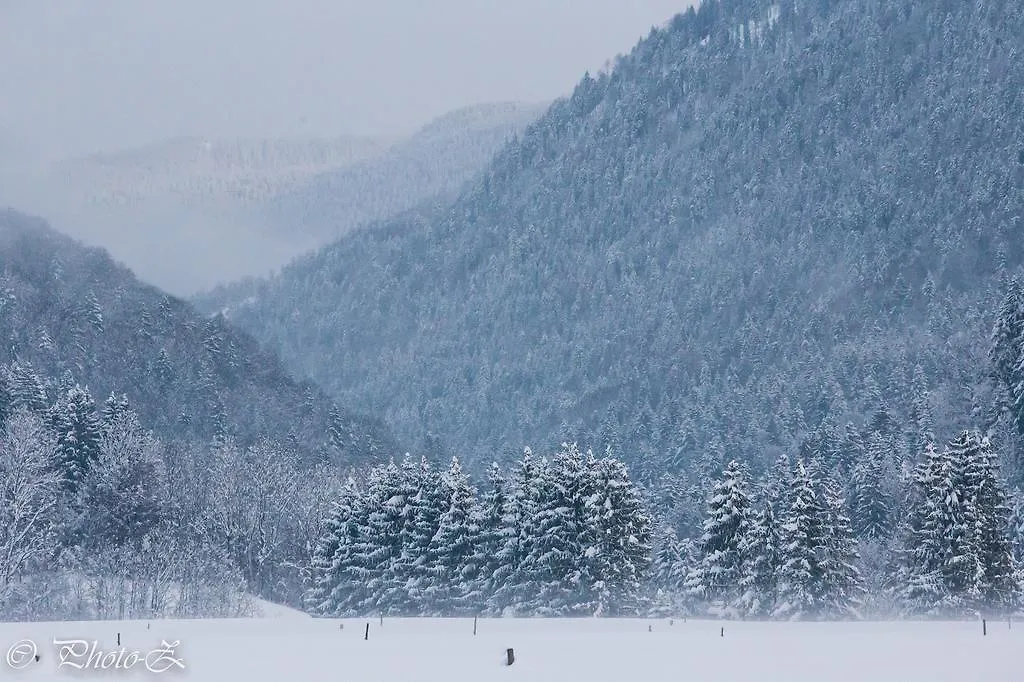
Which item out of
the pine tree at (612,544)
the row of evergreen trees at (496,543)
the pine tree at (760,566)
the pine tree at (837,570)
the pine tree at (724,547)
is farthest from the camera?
the row of evergreen trees at (496,543)

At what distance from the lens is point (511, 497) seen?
63.9 meters

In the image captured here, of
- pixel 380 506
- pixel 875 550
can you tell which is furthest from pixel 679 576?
pixel 380 506

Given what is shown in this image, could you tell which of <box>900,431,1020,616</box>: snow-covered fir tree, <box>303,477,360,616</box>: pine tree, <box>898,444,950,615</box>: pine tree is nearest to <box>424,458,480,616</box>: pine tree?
<box>303,477,360,616</box>: pine tree

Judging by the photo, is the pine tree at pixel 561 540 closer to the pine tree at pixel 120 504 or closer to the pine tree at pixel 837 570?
the pine tree at pixel 837 570

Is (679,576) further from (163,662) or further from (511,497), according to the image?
(163,662)

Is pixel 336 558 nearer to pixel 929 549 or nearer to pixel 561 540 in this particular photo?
pixel 561 540

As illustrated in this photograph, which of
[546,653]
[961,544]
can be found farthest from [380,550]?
[546,653]

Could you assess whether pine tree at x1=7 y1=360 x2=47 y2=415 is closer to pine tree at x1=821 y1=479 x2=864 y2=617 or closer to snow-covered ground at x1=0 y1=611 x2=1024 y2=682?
pine tree at x1=821 y1=479 x2=864 y2=617

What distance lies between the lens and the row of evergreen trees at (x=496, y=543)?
201 feet

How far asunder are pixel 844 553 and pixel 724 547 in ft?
18.7

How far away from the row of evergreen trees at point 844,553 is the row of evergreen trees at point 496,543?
13.8 feet

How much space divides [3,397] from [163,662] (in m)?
77.4

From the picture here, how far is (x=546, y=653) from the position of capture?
31.8m

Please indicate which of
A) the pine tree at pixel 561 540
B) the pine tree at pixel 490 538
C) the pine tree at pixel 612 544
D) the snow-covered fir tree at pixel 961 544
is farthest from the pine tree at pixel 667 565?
→ the snow-covered fir tree at pixel 961 544
